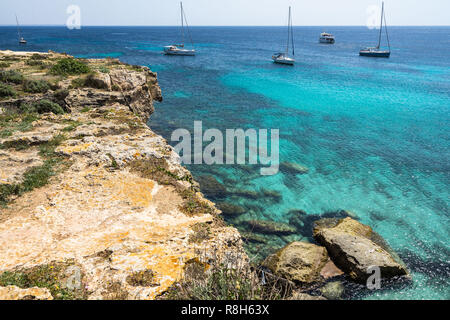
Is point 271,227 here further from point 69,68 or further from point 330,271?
point 69,68

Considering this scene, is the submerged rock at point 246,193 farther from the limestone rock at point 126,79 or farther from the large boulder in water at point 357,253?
the limestone rock at point 126,79

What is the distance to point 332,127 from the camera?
33531mm

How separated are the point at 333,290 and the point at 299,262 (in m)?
1.77

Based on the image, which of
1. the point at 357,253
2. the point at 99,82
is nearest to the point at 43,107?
the point at 99,82

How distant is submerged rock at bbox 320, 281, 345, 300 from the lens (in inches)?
468

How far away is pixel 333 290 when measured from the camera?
1216 cm

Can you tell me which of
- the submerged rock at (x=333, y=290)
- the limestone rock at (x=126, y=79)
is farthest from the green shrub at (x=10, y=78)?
the submerged rock at (x=333, y=290)

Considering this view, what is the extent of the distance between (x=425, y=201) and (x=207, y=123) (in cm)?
2200

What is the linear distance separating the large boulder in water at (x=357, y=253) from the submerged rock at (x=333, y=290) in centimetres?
84

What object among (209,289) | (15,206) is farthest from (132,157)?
(209,289)

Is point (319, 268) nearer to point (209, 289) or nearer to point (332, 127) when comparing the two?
point (209, 289)

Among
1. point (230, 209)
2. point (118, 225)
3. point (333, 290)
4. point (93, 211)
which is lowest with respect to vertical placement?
point (333, 290)

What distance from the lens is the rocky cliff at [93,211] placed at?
293 inches

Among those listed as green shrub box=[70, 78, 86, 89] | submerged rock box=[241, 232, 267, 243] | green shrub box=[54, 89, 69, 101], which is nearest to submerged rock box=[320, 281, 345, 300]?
submerged rock box=[241, 232, 267, 243]
